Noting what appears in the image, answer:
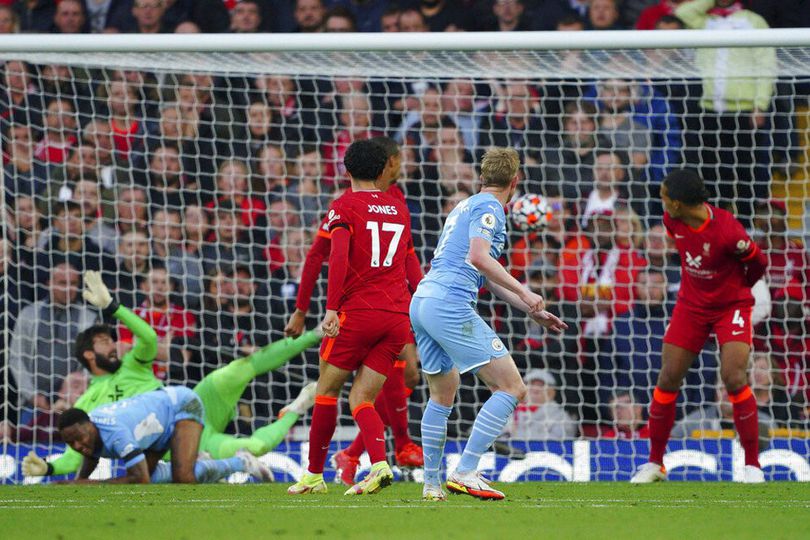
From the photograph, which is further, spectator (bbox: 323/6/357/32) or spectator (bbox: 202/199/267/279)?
spectator (bbox: 323/6/357/32)

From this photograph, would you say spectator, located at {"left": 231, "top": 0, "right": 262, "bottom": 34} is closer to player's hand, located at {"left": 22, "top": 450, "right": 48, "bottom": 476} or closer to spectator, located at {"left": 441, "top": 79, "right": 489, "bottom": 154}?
spectator, located at {"left": 441, "top": 79, "right": 489, "bottom": 154}

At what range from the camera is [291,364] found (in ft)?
34.3

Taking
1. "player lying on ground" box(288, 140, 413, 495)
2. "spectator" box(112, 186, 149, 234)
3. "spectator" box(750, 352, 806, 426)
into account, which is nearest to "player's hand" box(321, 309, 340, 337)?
"player lying on ground" box(288, 140, 413, 495)

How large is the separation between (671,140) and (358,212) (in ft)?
16.1

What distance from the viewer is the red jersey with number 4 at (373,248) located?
655 centimetres

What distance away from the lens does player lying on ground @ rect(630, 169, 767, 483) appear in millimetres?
7863

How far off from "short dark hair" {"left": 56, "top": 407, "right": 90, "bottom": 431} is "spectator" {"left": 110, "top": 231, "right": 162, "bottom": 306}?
2071 mm

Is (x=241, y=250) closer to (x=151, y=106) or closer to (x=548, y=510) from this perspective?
(x=151, y=106)

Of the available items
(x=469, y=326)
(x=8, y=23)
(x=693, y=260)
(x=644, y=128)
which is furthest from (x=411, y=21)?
(x=469, y=326)

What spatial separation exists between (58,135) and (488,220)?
20.1 ft

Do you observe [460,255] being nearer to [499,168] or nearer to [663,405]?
[499,168]

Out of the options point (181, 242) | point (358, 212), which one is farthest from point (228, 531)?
point (181, 242)

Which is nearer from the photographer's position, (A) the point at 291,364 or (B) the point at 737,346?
(B) the point at 737,346

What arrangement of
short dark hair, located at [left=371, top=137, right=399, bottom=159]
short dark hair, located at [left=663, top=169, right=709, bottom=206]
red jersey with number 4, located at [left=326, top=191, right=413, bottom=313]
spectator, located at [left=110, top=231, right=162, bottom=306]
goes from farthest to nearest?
spectator, located at [left=110, top=231, right=162, bottom=306]
short dark hair, located at [left=663, top=169, right=709, bottom=206]
short dark hair, located at [left=371, top=137, right=399, bottom=159]
red jersey with number 4, located at [left=326, top=191, right=413, bottom=313]
